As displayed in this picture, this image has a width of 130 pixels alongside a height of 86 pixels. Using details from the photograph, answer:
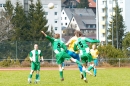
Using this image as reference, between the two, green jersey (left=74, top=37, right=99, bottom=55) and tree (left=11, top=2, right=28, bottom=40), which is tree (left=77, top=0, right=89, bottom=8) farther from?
green jersey (left=74, top=37, right=99, bottom=55)

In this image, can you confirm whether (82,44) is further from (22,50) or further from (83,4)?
(83,4)

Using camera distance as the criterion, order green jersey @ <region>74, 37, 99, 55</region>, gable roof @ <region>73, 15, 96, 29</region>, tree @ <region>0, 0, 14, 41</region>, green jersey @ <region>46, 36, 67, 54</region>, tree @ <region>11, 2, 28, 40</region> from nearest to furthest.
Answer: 1. green jersey @ <region>74, 37, 99, 55</region>
2. green jersey @ <region>46, 36, 67, 54</region>
3. tree @ <region>0, 0, 14, 41</region>
4. tree @ <region>11, 2, 28, 40</region>
5. gable roof @ <region>73, 15, 96, 29</region>

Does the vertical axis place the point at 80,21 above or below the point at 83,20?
below

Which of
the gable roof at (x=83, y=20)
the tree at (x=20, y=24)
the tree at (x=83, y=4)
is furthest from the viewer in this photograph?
the tree at (x=83, y=4)

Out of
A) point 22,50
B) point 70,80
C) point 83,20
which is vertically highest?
point 83,20

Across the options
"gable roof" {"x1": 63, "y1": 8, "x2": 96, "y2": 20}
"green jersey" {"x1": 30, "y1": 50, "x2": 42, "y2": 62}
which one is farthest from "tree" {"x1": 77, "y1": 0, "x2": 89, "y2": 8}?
"green jersey" {"x1": 30, "y1": 50, "x2": 42, "y2": 62}

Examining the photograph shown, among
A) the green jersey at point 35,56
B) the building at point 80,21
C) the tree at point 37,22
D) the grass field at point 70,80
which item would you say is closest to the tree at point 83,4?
the building at point 80,21

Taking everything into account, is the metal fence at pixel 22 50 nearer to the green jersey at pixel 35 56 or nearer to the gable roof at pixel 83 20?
the green jersey at pixel 35 56

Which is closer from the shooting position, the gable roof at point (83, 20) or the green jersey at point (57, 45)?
the green jersey at point (57, 45)

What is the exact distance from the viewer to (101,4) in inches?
4943

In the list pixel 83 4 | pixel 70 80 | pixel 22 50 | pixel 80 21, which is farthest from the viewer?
pixel 83 4

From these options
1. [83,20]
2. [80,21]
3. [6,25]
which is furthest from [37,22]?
[83,20]

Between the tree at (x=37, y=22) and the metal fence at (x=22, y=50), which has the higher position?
the tree at (x=37, y=22)

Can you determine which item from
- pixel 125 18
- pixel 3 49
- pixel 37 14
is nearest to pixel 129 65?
pixel 3 49
